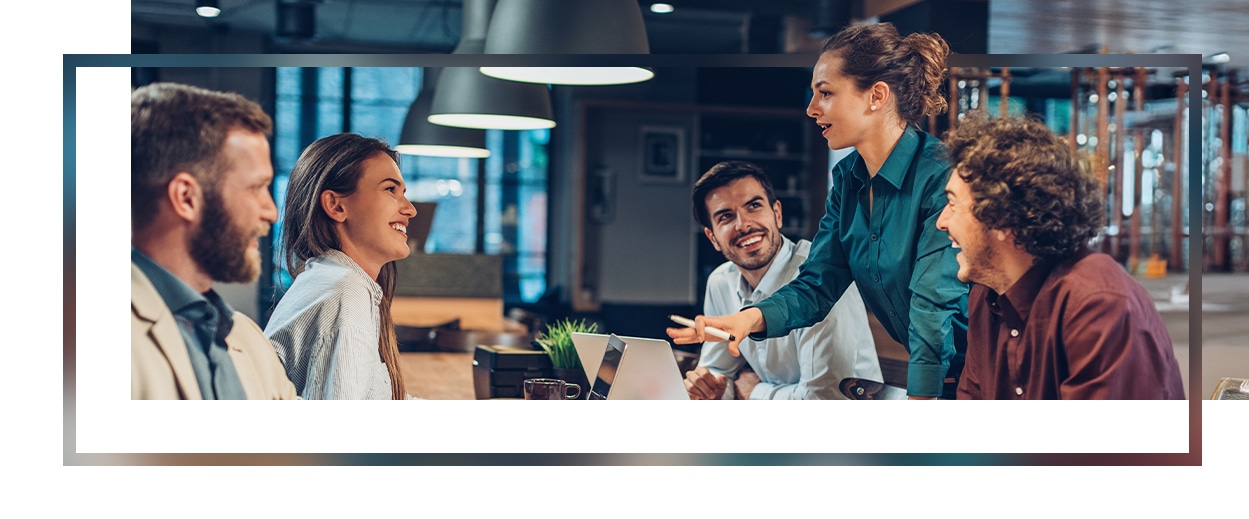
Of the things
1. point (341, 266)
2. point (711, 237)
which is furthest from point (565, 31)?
point (341, 266)

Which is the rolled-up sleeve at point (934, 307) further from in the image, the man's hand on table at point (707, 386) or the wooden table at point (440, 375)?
the wooden table at point (440, 375)

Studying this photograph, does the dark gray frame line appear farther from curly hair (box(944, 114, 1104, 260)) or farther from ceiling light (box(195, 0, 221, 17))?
ceiling light (box(195, 0, 221, 17))

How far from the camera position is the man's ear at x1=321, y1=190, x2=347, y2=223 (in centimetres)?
322

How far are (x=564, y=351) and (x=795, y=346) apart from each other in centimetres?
76

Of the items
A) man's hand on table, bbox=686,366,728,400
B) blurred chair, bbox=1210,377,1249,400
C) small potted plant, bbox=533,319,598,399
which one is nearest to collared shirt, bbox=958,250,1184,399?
blurred chair, bbox=1210,377,1249,400

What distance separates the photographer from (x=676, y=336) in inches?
131

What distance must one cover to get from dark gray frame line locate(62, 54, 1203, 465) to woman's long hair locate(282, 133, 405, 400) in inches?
10.3

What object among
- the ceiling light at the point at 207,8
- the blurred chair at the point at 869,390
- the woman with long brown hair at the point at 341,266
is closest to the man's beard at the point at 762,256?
the blurred chair at the point at 869,390

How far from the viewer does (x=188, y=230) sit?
3.00 metres

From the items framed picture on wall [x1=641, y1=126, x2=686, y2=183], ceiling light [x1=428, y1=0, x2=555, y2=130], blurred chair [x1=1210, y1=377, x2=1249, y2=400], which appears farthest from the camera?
framed picture on wall [x1=641, y1=126, x2=686, y2=183]

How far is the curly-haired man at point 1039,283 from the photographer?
313cm

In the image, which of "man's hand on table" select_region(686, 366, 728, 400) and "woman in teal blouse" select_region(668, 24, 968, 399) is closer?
"woman in teal blouse" select_region(668, 24, 968, 399)

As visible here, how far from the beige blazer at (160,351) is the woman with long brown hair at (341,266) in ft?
0.37
